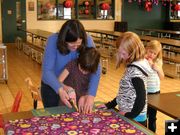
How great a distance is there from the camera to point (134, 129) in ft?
5.83

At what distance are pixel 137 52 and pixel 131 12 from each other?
46.4ft

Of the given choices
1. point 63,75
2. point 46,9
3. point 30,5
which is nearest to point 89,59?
point 63,75

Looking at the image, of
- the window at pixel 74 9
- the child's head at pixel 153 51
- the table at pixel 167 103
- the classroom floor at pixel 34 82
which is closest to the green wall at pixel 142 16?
the window at pixel 74 9

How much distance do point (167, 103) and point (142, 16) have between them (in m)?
14.1

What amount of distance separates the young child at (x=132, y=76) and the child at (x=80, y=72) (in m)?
0.19

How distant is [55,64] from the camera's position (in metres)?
2.33

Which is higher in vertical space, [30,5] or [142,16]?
[30,5]

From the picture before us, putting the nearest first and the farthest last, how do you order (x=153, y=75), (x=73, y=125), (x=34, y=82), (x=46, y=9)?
1. (x=73, y=125)
2. (x=153, y=75)
3. (x=34, y=82)
4. (x=46, y=9)

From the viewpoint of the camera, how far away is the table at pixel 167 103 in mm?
2250

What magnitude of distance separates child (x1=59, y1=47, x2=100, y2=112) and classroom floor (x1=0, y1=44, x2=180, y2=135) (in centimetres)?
170

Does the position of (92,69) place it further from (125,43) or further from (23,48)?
(23,48)

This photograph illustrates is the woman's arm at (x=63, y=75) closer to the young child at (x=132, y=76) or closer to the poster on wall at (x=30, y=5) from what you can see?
the young child at (x=132, y=76)

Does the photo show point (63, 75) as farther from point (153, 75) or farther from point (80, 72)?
point (153, 75)

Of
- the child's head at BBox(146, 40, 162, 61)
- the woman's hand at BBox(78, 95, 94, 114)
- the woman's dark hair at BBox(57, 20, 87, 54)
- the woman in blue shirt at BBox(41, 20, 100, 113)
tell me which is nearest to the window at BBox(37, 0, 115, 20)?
the child's head at BBox(146, 40, 162, 61)
